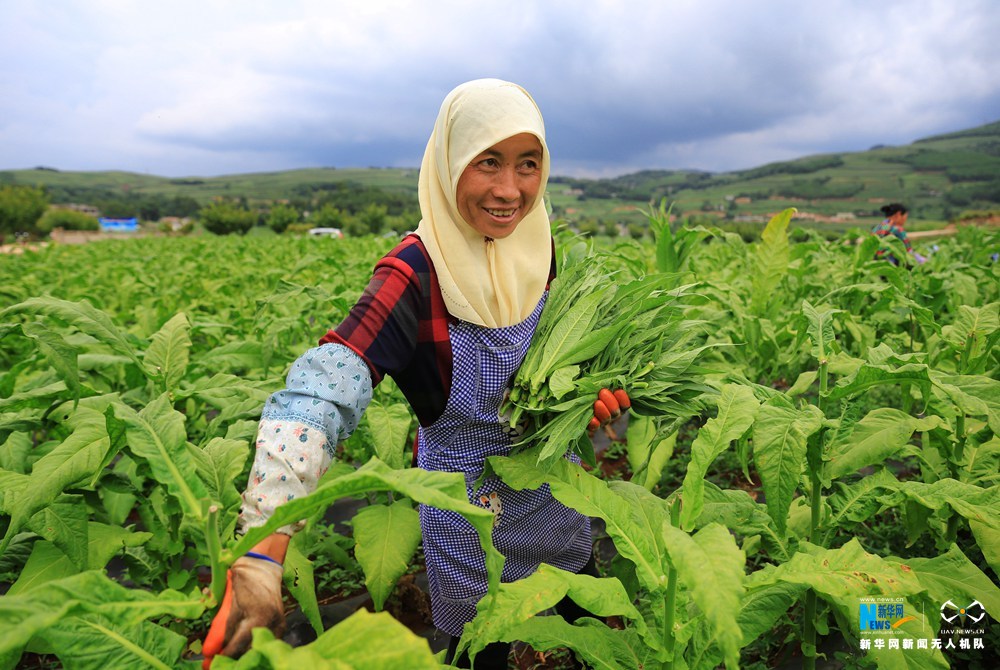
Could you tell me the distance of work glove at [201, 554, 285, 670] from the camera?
88 cm

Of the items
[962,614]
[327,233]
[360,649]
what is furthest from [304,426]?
[327,233]

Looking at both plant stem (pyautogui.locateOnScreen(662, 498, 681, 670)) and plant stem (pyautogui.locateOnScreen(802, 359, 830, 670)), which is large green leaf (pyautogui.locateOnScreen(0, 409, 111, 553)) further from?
plant stem (pyautogui.locateOnScreen(802, 359, 830, 670))

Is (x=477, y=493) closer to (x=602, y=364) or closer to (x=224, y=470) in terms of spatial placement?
(x=602, y=364)

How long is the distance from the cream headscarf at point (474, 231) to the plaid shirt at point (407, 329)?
1.8 inches

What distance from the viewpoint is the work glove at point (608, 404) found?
1470 mm

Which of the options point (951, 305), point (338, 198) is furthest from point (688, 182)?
point (951, 305)

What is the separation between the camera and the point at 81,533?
4.28 feet

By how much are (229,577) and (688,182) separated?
236ft

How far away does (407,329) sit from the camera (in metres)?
1.44

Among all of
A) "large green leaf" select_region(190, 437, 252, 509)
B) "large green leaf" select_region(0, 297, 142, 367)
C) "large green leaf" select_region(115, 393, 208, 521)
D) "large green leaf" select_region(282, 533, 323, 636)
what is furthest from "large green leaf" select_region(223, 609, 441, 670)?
"large green leaf" select_region(0, 297, 142, 367)

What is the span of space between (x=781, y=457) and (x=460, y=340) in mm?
816

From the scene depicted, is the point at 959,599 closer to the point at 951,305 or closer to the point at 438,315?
the point at 438,315

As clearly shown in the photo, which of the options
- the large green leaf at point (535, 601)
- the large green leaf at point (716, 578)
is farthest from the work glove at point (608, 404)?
the large green leaf at point (716, 578)

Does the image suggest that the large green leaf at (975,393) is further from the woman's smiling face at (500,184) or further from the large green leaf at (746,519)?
the woman's smiling face at (500,184)
